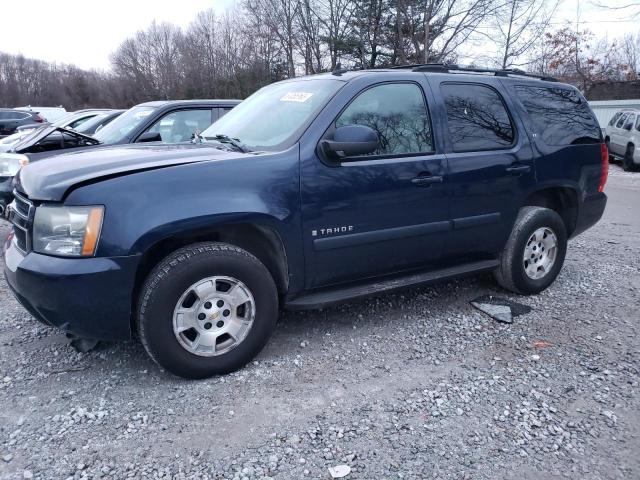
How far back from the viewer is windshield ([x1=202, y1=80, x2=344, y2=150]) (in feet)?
11.1

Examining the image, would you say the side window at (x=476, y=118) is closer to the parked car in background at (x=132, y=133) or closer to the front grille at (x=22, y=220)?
the front grille at (x=22, y=220)

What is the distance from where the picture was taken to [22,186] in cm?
305

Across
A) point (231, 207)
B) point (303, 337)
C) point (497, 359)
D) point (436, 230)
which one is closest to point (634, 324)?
point (497, 359)

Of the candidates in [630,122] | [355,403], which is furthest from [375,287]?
[630,122]

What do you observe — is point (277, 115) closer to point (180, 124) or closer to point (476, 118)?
point (476, 118)

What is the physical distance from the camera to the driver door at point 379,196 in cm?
325

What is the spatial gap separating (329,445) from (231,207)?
142 cm

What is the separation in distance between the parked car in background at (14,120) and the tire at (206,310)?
21945 millimetres

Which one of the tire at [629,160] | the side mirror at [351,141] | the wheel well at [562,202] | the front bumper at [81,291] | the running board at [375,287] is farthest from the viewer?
the tire at [629,160]

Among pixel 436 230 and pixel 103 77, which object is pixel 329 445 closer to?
pixel 436 230

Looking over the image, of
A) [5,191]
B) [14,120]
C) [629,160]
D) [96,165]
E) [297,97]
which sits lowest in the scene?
[629,160]

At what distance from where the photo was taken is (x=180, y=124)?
6.47m

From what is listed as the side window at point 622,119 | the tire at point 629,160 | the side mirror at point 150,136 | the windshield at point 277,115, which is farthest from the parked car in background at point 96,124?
the side window at point 622,119

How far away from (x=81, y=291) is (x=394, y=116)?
→ 94.3 inches
